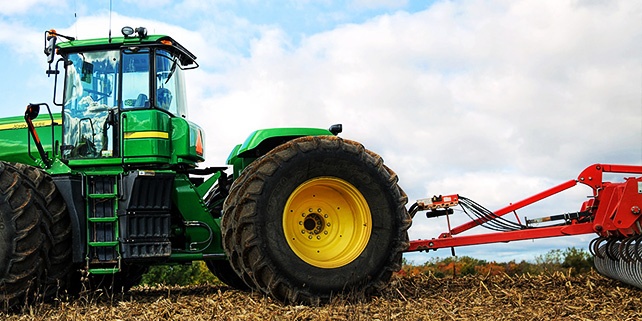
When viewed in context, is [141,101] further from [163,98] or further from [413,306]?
[413,306]

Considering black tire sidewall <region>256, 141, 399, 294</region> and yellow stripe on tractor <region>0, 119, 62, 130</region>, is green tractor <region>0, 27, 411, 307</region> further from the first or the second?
yellow stripe on tractor <region>0, 119, 62, 130</region>

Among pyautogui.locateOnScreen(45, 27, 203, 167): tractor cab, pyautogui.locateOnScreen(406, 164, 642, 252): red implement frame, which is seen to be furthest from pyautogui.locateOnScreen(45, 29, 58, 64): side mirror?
pyautogui.locateOnScreen(406, 164, 642, 252): red implement frame

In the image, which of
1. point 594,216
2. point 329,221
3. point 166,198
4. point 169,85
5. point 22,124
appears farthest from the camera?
point 22,124

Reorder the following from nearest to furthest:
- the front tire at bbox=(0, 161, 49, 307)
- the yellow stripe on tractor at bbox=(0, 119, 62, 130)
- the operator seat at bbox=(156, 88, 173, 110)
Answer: the front tire at bbox=(0, 161, 49, 307), the operator seat at bbox=(156, 88, 173, 110), the yellow stripe on tractor at bbox=(0, 119, 62, 130)

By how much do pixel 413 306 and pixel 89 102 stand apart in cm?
430

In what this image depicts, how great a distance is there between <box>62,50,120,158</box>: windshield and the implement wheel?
1.97 meters

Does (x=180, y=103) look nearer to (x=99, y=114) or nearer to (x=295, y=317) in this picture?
(x=99, y=114)

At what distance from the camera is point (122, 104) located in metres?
8.12

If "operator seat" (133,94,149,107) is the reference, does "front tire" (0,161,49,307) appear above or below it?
below

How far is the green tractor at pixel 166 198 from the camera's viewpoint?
7.02 m

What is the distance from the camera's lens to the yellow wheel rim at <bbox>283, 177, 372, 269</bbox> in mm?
7266

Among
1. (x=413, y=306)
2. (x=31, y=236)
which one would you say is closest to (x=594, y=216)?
(x=413, y=306)

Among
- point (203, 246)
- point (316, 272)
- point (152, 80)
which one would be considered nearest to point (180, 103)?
point (152, 80)

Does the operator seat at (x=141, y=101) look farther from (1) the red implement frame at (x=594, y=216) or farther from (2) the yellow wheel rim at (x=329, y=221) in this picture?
(1) the red implement frame at (x=594, y=216)
